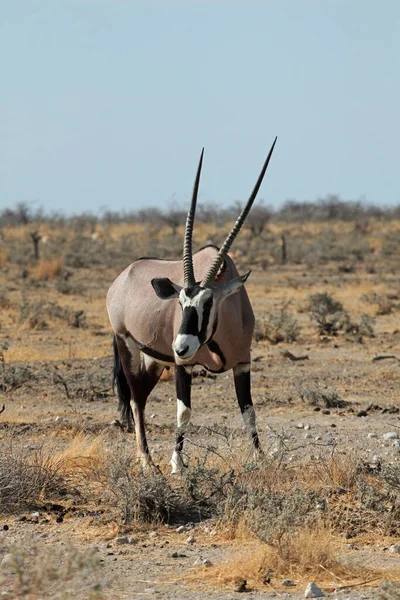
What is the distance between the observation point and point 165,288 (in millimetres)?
8039

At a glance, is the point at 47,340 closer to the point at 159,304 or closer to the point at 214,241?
the point at 159,304

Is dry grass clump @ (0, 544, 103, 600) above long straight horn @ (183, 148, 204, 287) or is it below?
below

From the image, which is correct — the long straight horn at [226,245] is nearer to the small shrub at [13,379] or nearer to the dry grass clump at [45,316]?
the small shrub at [13,379]

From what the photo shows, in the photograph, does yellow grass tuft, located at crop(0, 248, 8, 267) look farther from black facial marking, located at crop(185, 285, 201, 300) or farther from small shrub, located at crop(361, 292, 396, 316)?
black facial marking, located at crop(185, 285, 201, 300)

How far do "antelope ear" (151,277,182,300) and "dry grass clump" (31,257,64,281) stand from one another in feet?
67.7

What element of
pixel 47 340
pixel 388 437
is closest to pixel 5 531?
pixel 388 437

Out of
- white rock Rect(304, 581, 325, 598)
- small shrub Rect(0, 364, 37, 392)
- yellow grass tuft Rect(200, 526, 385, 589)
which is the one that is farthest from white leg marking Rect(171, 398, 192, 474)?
small shrub Rect(0, 364, 37, 392)

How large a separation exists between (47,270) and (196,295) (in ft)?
72.0

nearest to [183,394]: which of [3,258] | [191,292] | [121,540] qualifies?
[191,292]

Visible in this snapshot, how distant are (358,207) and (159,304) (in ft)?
228

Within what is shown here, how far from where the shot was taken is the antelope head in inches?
289

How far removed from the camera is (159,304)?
8430 millimetres

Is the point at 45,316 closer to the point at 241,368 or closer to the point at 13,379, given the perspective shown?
the point at 13,379

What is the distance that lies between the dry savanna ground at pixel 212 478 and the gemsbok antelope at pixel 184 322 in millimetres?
410
